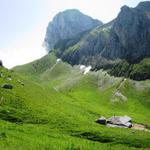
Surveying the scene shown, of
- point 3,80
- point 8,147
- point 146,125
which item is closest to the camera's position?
point 8,147

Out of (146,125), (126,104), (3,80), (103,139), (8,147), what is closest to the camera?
(8,147)

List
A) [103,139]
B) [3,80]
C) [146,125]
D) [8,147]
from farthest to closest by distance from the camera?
1. [146,125]
2. [3,80]
3. [103,139]
4. [8,147]

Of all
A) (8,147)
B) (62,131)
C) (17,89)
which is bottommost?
(8,147)

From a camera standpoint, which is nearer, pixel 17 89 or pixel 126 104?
pixel 17 89

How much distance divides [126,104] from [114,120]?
8136 centimetres

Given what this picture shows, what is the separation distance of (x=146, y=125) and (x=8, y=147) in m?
93.2

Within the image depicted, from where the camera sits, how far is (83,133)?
6594 cm

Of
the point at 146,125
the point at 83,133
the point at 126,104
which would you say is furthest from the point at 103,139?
the point at 126,104

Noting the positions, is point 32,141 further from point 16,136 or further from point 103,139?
point 103,139

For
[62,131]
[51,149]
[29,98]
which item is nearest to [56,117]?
[62,131]

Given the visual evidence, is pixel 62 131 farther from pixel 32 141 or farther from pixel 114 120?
pixel 114 120

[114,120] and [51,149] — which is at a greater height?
[114,120]

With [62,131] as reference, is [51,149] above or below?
below

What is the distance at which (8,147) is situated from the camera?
4103 cm
